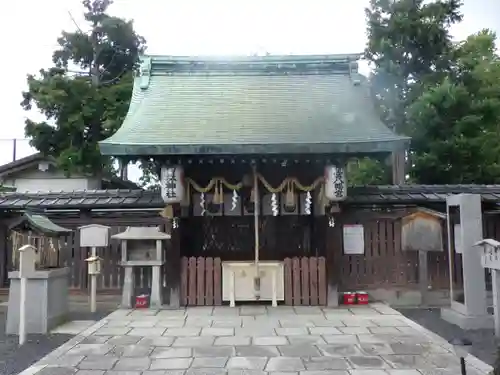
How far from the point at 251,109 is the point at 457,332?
6.23 meters

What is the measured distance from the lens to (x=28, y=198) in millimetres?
10625

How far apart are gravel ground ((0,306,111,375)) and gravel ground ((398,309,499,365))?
551 centimetres

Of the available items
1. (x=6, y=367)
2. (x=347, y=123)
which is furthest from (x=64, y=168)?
(x=6, y=367)

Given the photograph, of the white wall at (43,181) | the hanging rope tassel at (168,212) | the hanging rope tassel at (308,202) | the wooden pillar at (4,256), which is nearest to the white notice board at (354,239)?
the hanging rope tassel at (308,202)

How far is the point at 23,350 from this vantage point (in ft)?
21.3

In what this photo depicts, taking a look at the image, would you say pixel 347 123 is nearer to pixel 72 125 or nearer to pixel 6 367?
pixel 6 367

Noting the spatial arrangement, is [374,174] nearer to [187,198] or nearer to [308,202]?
[308,202]

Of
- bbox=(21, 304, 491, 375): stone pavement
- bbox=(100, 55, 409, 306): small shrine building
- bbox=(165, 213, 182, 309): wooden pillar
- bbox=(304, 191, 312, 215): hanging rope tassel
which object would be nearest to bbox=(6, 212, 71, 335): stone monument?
bbox=(21, 304, 491, 375): stone pavement

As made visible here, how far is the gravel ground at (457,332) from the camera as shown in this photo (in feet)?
19.5

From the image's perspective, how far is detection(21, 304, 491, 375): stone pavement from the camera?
5211mm

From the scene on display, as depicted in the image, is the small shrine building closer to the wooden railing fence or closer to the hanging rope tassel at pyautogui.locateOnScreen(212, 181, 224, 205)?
the hanging rope tassel at pyautogui.locateOnScreen(212, 181, 224, 205)

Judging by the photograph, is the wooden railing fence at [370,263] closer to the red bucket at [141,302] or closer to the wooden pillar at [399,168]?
the red bucket at [141,302]

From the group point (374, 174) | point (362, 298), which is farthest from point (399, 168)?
point (362, 298)

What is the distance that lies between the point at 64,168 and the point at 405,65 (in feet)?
38.9
